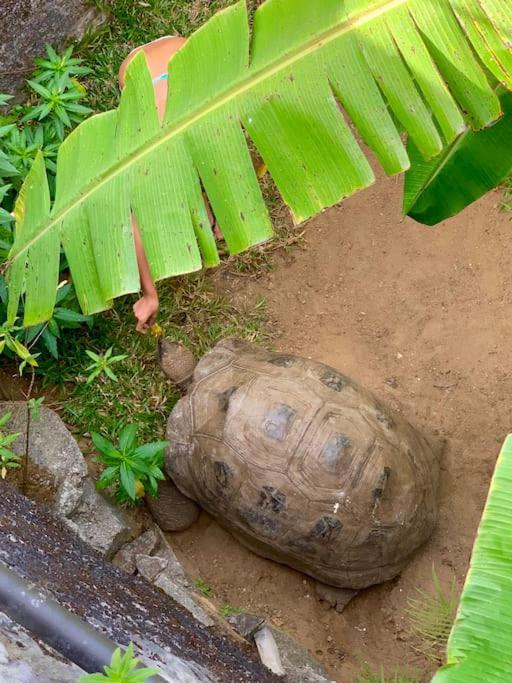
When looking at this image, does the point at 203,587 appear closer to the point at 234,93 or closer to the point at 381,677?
the point at 381,677

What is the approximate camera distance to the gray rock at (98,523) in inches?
102

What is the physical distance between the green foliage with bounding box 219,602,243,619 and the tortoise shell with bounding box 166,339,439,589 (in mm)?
231

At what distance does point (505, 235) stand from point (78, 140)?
1901mm

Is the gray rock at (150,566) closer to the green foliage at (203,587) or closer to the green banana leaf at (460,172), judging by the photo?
the green foliage at (203,587)

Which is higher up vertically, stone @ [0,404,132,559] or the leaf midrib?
the leaf midrib

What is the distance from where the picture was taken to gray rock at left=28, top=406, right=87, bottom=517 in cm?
256

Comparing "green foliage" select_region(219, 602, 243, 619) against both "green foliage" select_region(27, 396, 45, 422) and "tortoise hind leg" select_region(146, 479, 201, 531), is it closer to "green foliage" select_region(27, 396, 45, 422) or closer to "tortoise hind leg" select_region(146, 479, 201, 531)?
"tortoise hind leg" select_region(146, 479, 201, 531)

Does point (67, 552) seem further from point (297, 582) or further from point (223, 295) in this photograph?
point (223, 295)

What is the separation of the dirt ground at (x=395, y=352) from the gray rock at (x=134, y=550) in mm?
199

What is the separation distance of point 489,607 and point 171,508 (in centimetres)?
177

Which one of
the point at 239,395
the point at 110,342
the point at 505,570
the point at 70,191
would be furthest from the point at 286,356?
the point at 505,570

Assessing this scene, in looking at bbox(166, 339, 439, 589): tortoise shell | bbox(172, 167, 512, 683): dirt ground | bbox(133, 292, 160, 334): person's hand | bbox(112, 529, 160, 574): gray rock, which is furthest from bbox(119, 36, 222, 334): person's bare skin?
bbox(112, 529, 160, 574): gray rock

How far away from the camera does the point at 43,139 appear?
292cm

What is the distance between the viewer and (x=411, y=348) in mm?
3098
